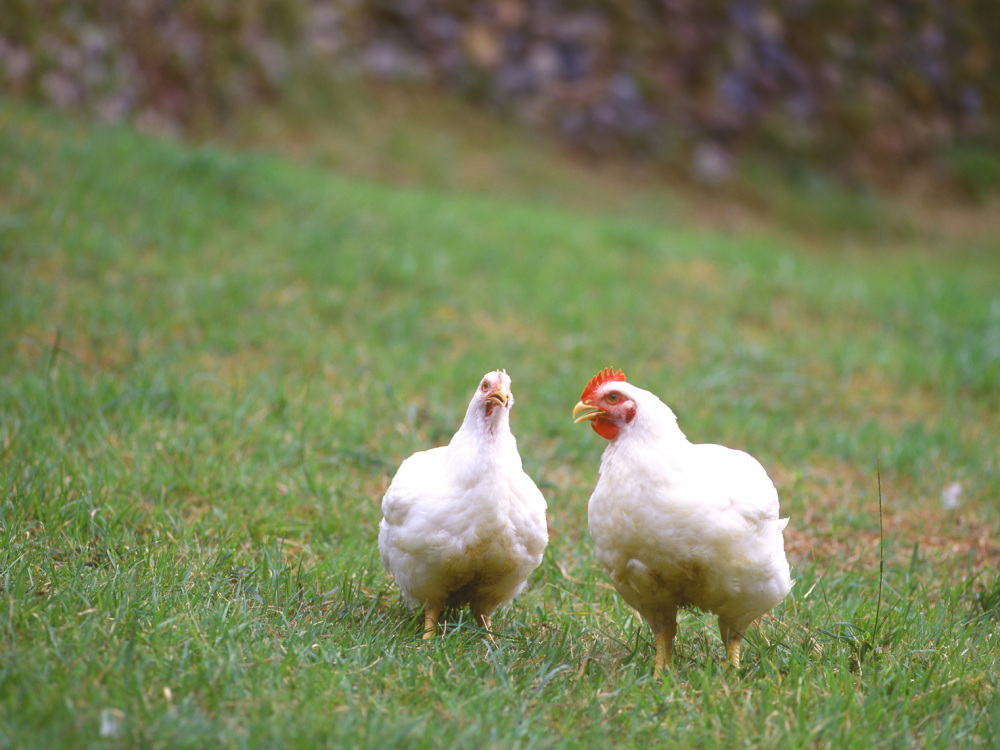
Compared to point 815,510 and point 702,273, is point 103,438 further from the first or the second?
point 702,273

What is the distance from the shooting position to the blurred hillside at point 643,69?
29.5ft

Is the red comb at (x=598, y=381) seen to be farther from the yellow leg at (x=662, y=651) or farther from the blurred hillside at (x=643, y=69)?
the blurred hillside at (x=643, y=69)

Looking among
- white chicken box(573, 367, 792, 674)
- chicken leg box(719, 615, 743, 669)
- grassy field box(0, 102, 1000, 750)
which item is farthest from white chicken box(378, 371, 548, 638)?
chicken leg box(719, 615, 743, 669)

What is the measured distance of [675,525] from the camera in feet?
8.14

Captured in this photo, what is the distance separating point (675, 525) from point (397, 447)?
201 centimetres

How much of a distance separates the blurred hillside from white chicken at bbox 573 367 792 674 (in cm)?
760

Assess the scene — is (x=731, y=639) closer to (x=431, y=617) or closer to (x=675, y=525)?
(x=675, y=525)

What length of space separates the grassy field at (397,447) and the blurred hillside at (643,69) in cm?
164

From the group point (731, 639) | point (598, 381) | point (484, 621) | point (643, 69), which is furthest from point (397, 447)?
point (643, 69)

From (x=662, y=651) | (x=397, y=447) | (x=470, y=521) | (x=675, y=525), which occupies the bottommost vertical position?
(x=397, y=447)

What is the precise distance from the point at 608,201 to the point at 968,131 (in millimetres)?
6422

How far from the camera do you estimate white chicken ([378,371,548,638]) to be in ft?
8.90

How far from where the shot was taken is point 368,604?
2969 mm

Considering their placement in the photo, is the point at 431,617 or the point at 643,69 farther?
the point at 643,69
